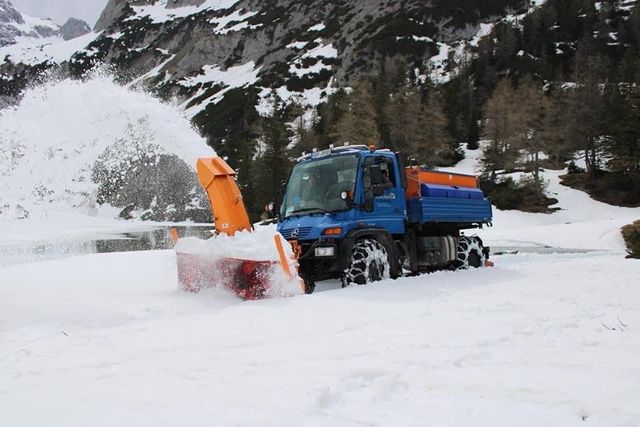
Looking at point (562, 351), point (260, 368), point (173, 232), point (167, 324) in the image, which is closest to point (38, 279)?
point (173, 232)

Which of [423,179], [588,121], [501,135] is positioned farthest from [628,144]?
[423,179]

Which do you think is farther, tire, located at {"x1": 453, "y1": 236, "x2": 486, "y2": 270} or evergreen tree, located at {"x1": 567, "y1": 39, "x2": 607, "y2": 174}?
evergreen tree, located at {"x1": 567, "y1": 39, "x2": 607, "y2": 174}

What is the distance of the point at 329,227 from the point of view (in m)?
9.11

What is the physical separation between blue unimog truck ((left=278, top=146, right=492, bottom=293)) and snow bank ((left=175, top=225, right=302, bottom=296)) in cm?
73

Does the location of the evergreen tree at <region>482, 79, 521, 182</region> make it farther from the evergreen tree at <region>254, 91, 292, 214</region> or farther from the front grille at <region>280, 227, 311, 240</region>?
the front grille at <region>280, 227, 311, 240</region>

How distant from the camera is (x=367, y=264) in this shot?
9.19m

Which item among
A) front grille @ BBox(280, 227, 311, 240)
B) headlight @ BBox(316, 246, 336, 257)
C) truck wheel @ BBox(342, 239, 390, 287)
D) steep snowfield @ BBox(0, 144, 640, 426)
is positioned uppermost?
front grille @ BBox(280, 227, 311, 240)

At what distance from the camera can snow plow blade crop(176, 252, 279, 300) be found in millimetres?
8141

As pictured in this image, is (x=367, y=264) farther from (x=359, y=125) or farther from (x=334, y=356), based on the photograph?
(x=359, y=125)

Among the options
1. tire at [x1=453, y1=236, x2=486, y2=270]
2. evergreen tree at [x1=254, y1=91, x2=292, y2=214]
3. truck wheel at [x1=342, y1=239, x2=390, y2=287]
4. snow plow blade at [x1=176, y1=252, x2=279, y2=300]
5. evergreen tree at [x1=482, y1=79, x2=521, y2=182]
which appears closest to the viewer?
snow plow blade at [x1=176, y1=252, x2=279, y2=300]

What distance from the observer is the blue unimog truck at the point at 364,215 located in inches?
361

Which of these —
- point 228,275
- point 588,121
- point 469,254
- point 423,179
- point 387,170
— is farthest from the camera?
point 588,121

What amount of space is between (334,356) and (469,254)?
9.15 metres

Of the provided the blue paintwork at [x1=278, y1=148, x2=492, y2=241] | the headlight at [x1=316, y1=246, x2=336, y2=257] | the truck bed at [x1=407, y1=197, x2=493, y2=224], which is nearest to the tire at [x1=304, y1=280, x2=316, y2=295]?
the headlight at [x1=316, y1=246, x2=336, y2=257]
